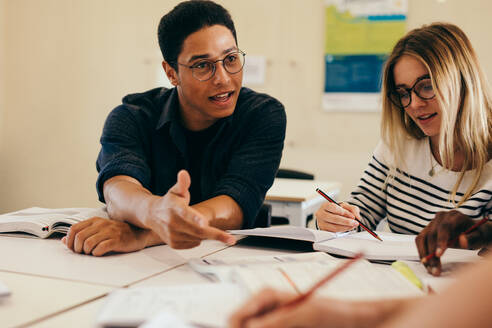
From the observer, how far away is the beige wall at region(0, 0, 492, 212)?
3477 millimetres

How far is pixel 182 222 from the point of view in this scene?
38.3 inches

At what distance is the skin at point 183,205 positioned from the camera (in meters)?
0.98

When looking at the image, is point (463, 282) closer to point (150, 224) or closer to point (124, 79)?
point (150, 224)

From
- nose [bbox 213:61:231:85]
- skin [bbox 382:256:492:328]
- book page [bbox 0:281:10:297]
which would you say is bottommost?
book page [bbox 0:281:10:297]

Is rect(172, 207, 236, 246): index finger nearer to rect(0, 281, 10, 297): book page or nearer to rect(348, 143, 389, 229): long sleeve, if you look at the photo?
rect(0, 281, 10, 297): book page

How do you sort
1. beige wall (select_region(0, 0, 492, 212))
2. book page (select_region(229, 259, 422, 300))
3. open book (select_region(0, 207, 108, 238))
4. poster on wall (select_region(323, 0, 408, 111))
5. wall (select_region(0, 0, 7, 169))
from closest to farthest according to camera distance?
book page (select_region(229, 259, 422, 300)) → open book (select_region(0, 207, 108, 238)) → poster on wall (select_region(323, 0, 408, 111)) → beige wall (select_region(0, 0, 492, 212)) → wall (select_region(0, 0, 7, 169))

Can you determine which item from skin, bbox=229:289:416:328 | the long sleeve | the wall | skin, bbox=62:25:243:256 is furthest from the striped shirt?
the wall

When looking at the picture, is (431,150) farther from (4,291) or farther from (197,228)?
(4,291)

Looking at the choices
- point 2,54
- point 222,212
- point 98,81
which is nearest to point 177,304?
point 222,212

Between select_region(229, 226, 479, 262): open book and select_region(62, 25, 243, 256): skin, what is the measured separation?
0.17 meters

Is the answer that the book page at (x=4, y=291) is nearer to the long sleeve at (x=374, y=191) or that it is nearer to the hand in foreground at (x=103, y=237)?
the hand in foreground at (x=103, y=237)

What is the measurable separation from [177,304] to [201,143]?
105 cm

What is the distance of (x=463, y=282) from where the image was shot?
0.38 metres

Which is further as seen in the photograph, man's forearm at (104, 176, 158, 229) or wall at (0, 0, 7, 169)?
wall at (0, 0, 7, 169)
